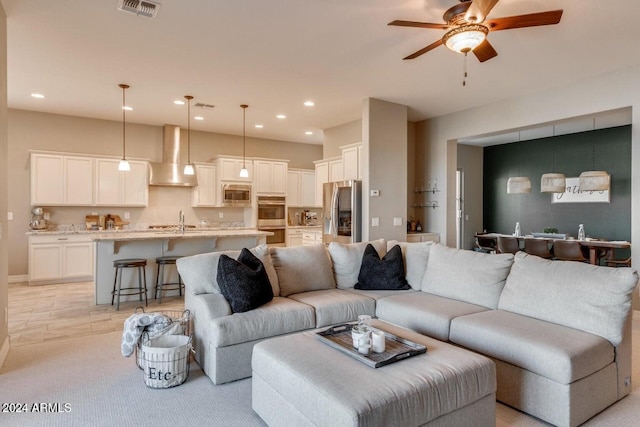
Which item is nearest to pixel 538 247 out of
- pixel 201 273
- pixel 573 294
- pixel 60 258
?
pixel 573 294

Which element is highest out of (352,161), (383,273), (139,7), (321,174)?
(139,7)

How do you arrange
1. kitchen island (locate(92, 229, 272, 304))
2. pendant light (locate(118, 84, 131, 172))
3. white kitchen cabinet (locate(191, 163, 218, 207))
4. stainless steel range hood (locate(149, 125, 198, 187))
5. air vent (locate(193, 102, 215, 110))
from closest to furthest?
1. kitchen island (locate(92, 229, 272, 304))
2. pendant light (locate(118, 84, 131, 172))
3. air vent (locate(193, 102, 215, 110))
4. stainless steel range hood (locate(149, 125, 198, 187))
5. white kitchen cabinet (locate(191, 163, 218, 207))

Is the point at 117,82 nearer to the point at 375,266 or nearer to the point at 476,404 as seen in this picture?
the point at 375,266

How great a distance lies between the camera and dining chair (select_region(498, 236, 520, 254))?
6.69 meters

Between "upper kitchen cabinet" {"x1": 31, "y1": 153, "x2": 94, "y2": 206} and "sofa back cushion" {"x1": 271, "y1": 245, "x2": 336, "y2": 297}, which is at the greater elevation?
"upper kitchen cabinet" {"x1": 31, "y1": 153, "x2": 94, "y2": 206}

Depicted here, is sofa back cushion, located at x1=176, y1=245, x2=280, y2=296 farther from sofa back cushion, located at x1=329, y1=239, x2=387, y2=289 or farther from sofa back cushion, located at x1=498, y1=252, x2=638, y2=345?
sofa back cushion, located at x1=498, y1=252, x2=638, y2=345

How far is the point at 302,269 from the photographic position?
3.65 m

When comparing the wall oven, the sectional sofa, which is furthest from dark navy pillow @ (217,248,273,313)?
the wall oven

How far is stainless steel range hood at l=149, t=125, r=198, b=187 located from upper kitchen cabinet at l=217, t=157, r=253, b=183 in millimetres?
565

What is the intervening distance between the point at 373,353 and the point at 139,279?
13.3 ft

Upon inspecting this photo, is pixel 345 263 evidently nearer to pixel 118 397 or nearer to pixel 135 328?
pixel 135 328

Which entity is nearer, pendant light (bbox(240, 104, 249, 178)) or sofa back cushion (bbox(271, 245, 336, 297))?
sofa back cushion (bbox(271, 245, 336, 297))

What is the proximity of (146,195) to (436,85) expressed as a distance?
5439 mm

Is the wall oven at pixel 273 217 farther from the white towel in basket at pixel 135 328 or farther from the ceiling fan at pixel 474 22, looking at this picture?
the ceiling fan at pixel 474 22
